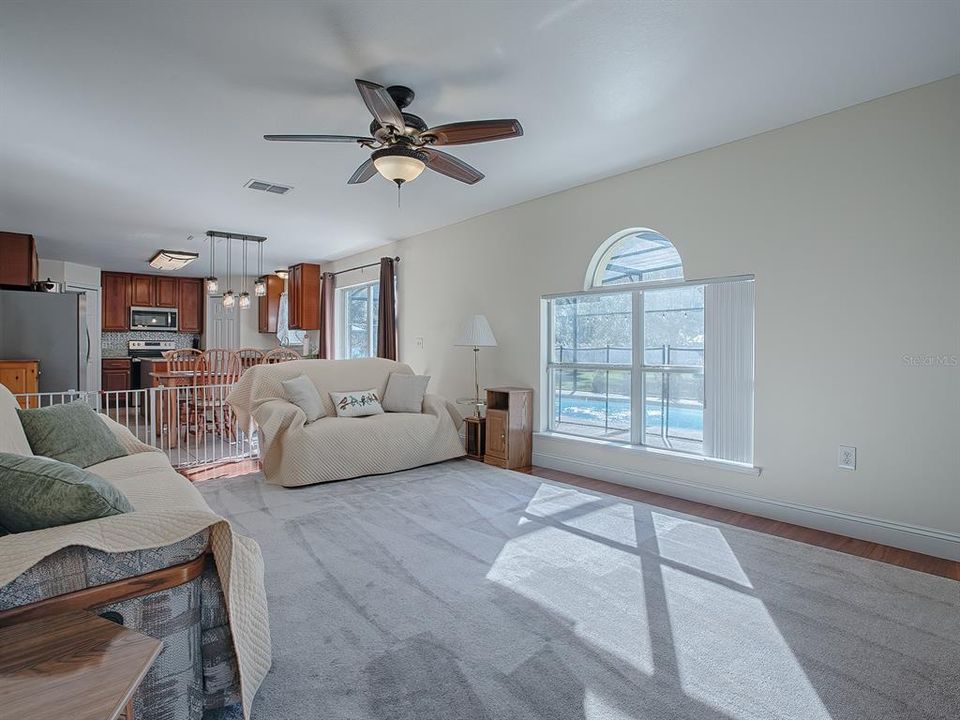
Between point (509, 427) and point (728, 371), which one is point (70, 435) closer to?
point (509, 427)

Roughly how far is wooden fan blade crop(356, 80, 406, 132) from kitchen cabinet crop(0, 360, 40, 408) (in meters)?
5.23

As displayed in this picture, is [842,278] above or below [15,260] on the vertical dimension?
below

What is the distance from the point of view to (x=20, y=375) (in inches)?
215

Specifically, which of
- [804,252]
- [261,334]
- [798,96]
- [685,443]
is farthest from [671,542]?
[261,334]

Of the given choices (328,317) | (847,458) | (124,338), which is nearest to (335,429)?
(847,458)

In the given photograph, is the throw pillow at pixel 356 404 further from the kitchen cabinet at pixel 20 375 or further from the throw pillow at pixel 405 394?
the kitchen cabinet at pixel 20 375

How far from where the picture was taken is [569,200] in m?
4.62

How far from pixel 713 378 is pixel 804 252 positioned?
102 cm

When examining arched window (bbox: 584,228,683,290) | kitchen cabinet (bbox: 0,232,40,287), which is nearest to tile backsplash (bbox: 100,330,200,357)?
kitchen cabinet (bbox: 0,232,40,287)

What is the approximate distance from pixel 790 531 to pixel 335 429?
3326 millimetres

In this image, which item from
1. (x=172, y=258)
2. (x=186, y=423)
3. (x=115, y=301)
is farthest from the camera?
(x=115, y=301)

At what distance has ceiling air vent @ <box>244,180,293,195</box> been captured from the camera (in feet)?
14.3

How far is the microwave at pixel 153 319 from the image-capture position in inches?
368

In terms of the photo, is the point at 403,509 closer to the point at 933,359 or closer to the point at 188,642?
the point at 188,642
